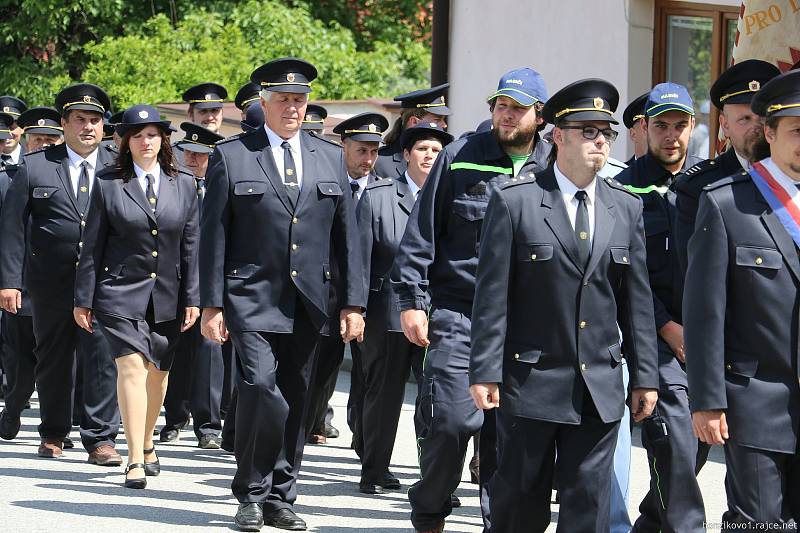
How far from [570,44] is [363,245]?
5.94m

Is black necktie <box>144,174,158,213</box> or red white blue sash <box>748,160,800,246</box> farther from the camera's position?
black necktie <box>144,174,158,213</box>

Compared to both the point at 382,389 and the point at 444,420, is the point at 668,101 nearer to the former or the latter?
the point at 444,420

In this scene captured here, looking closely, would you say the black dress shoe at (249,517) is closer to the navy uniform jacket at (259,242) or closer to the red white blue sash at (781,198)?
Result: the navy uniform jacket at (259,242)

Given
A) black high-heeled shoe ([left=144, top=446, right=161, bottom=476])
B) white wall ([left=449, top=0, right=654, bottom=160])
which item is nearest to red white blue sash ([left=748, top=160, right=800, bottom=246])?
black high-heeled shoe ([left=144, top=446, right=161, bottom=476])

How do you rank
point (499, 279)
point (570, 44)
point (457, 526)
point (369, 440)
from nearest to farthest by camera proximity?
point (499, 279) < point (457, 526) < point (369, 440) < point (570, 44)

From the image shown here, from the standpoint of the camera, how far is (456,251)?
317 inches

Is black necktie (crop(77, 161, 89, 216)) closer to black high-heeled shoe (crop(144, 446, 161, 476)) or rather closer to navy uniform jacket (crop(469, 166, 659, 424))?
black high-heeled shoe (crop(144, 446, 161, 476))

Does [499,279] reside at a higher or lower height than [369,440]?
higher

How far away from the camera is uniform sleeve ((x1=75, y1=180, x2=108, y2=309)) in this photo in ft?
32.6

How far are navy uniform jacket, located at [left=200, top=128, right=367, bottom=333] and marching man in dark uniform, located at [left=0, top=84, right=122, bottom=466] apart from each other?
268 cm

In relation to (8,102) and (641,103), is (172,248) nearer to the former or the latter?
(641,103)

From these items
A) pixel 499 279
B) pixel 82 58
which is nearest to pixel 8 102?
pixel 499 279

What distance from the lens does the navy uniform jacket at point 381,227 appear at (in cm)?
1023

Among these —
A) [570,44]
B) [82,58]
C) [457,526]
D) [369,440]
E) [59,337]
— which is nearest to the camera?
[457,526]
